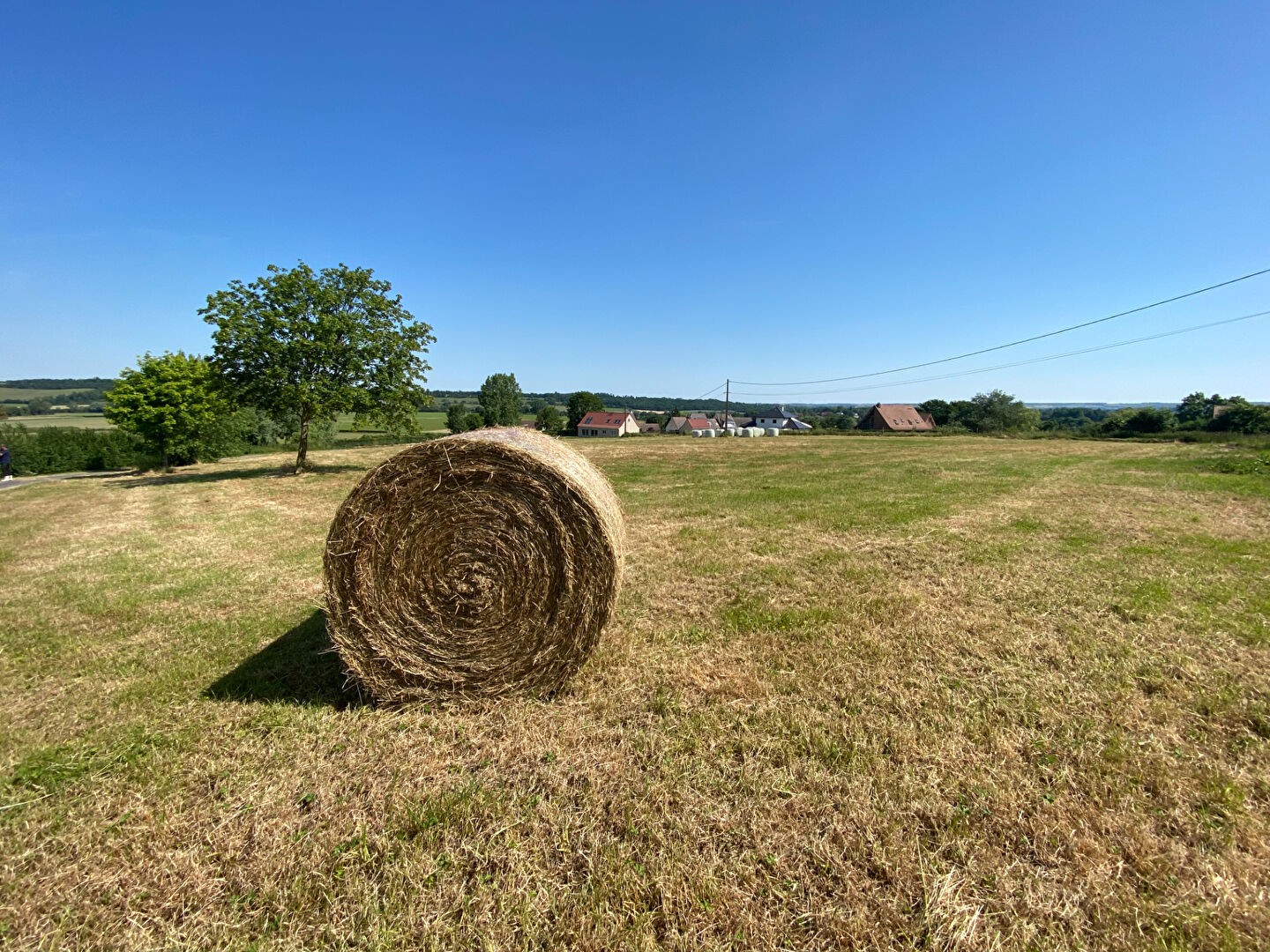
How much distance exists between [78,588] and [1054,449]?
39038 mm

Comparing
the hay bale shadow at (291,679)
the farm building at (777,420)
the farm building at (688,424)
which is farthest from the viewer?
the farm building at (777,420)

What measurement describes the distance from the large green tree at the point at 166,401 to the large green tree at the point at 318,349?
205 centimetres

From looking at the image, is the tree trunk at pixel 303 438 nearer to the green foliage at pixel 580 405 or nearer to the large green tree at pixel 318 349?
the large green tree at pixel 318 349

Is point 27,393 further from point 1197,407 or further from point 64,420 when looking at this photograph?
point 1197,407

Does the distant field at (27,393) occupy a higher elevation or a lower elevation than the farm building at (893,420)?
higher

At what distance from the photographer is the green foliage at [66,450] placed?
78.7 feet

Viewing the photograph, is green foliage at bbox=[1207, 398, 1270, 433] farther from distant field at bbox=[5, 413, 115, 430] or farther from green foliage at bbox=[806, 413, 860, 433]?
distant field at bbox=[5, 413, 115, 430]

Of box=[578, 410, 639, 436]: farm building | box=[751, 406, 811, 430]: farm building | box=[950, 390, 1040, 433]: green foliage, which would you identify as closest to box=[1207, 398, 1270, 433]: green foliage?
box=[950, 390, 1040, 433]: green foliage

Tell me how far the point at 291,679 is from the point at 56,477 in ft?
97.1

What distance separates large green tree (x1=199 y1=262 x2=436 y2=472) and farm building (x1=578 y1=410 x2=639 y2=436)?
56.2m

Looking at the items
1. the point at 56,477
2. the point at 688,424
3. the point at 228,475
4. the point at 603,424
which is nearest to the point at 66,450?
the point at 56,477

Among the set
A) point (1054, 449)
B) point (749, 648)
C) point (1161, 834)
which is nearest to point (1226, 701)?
point (1161, 834)

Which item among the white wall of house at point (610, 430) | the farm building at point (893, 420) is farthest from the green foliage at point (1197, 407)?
the white wall of house at point (610, 430)

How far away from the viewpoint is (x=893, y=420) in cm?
6825
